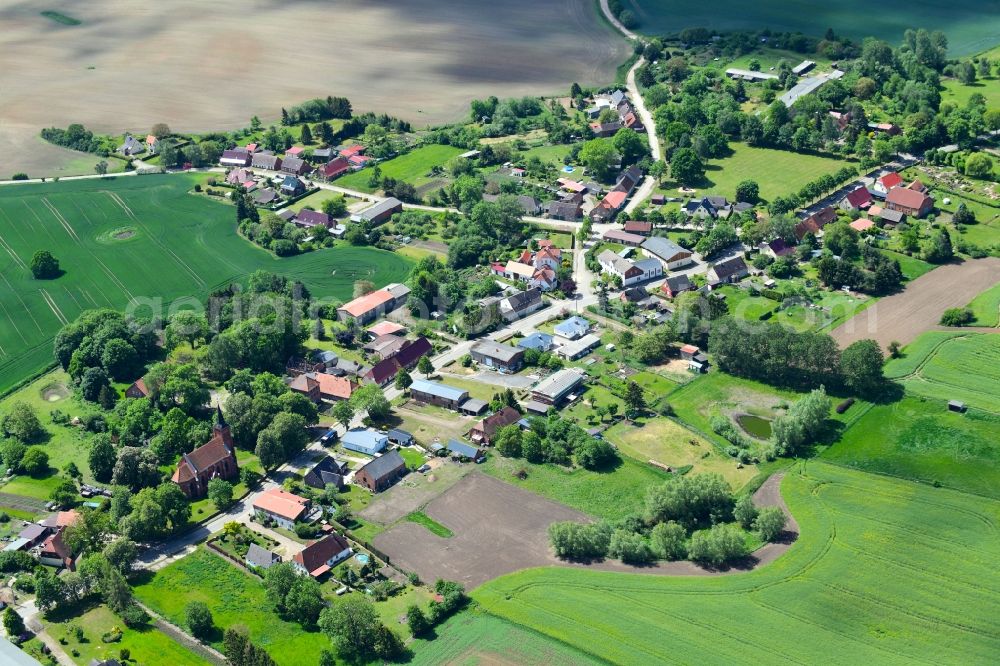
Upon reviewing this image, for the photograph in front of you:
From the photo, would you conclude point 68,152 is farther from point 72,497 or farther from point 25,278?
point 72,497

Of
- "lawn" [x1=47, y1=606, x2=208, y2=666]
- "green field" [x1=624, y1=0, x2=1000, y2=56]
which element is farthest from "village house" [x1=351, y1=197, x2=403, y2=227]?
"green field" [x1=624, y1=0, x2=1000, y2=56]

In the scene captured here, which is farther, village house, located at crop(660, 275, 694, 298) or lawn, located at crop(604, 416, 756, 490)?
village house, located at crop(660, 275, 694, 298)

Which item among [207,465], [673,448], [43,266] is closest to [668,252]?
[673,448]

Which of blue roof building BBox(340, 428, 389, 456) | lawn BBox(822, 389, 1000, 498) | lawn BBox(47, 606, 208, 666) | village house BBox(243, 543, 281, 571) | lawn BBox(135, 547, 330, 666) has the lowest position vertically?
lawn BBox(47, 606, 208, 666)

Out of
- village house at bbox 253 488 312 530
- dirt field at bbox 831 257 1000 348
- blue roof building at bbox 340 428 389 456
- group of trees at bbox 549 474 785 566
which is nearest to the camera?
group of trees at bbox 549 474 785 566

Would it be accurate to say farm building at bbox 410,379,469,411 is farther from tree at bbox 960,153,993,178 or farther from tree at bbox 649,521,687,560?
tree at bbox 960,153,993,178

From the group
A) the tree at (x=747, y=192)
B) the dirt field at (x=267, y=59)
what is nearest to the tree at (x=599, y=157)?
the tree at (x=747, y=192)

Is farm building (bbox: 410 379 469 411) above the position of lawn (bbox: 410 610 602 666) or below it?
above

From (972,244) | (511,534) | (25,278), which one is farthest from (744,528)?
(25,278)
